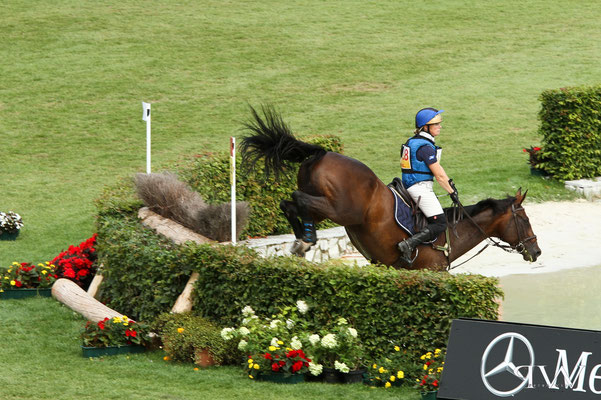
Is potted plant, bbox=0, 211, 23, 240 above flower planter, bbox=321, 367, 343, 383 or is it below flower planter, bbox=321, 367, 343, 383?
below

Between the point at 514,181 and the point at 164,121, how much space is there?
11.3m

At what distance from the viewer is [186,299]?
1140cm

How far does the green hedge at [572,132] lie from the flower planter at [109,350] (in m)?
14.0

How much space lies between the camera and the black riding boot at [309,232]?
35.5ft

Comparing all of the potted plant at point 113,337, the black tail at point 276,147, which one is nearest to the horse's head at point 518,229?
the black tail at point 276,147

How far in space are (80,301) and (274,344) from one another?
4088mm

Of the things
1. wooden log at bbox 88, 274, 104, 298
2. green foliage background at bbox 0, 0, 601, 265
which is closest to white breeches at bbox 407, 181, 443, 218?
wooden log at bbox 88, 274, 104, 298

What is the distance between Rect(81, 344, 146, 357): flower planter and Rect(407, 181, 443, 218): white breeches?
398cm

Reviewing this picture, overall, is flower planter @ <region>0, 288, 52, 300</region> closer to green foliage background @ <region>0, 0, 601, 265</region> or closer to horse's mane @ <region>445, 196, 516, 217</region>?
green foliage background @ <region>0, 0, 601, 265</region>

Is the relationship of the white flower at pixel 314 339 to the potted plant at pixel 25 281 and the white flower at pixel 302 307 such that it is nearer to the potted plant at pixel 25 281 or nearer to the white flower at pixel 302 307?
the white flower at pixel 302 307

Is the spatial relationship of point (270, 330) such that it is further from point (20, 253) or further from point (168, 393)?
point (20, 253)

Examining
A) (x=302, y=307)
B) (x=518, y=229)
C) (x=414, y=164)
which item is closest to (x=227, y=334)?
(x=302, y=307)

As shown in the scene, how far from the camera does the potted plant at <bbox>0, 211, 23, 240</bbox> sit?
1759 cm

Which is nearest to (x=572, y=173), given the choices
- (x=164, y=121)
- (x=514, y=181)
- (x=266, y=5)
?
(x=514, y=181)
